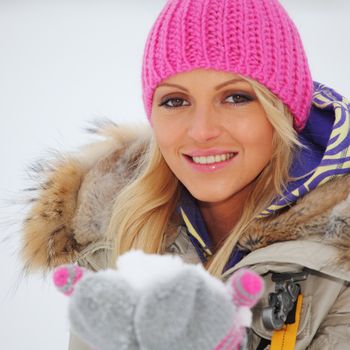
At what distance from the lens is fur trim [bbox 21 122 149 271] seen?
139cm

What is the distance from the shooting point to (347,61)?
305 centimetres

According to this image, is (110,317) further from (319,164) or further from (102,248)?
(102,248)

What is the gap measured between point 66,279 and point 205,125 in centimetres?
52

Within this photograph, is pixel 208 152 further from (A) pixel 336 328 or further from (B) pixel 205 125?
(A) pixel 336 328

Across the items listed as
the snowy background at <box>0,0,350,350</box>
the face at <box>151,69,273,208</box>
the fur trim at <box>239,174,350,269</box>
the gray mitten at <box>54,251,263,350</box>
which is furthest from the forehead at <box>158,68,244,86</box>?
the snowy background at <box>0,0,350,350</box>

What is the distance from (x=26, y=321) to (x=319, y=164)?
132cm

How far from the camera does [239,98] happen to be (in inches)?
46.7

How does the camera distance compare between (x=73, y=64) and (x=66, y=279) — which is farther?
(x=73, y=64)

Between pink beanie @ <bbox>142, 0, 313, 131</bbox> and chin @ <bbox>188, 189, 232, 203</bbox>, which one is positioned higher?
pink beanie @ <bbox>142, 0, 313, 131</bbox>

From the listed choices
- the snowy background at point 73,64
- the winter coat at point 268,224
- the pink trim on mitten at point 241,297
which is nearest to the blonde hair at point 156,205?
the winter coat at point 268,224

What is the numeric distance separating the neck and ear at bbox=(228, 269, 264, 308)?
2.07 feet

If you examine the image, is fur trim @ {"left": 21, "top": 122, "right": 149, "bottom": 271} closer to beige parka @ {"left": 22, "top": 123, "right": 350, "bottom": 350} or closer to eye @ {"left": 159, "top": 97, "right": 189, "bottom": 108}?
beige parka @ {"left": 22, "top": 123, "right": 350, "bottom": 350}

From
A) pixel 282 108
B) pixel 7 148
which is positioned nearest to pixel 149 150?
pixel 282 108

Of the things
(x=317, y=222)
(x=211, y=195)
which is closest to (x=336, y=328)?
(x=317, y=222)
